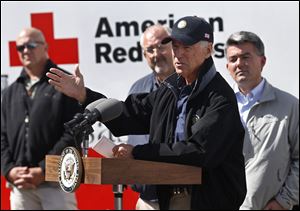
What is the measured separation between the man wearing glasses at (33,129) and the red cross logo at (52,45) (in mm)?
85

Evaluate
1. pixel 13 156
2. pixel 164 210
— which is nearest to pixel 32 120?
pixel 13 156

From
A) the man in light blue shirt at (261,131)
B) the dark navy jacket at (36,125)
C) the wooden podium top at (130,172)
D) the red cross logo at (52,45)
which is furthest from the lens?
the red cross logo at (52,45)

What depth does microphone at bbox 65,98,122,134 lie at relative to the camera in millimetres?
3688

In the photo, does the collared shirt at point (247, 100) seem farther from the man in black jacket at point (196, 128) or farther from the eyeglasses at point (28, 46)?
the eyeglasses at point (28, 46)

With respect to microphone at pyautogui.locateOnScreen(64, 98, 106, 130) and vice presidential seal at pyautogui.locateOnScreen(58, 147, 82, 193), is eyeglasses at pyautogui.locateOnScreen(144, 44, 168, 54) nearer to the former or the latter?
microphone at pyautogui.locateOnScreen(64, 98, 106, 130)

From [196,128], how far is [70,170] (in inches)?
24.8

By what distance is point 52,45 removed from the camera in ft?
23.7

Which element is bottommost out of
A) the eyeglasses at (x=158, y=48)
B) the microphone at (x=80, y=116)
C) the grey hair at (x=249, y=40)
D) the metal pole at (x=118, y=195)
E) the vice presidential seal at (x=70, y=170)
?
the metal pole at (x=118, y=195)

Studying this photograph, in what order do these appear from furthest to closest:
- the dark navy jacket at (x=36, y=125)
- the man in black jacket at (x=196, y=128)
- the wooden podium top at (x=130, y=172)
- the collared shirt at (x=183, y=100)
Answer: the dark navy jacket at (x=36, y=125), the collared shirt at (x=183, y=100), the man in black jacket at (x=196, y=128), the wooden podium top at (x=130, y=172)

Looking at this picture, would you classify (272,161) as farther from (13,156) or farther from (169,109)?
(13,156)

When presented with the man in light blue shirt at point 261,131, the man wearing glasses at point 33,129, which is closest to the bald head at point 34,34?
the man wearing glasses at point 33,129

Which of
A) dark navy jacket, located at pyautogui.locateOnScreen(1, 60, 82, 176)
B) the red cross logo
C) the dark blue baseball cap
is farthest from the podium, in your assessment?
the red cross logo

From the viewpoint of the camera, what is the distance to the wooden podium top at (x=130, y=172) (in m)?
3.66

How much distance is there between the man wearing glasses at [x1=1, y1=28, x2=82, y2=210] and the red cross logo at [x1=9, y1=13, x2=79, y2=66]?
0.28 ft
